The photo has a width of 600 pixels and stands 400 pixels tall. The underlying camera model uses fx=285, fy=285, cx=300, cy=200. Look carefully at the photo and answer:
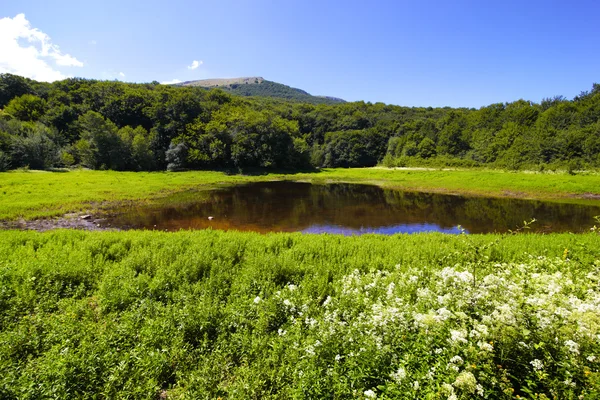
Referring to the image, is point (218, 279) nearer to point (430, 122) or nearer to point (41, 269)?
point (41, 269)

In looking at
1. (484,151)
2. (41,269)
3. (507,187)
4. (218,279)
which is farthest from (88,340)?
(484,151)

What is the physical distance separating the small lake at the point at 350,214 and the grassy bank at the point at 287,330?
12.0 m

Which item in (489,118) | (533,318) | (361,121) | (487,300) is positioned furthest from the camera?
(361,121)

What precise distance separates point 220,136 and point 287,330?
71.1 m

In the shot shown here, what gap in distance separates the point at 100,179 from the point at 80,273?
3989cm

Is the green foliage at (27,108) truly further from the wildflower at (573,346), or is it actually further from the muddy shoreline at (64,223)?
the wildflower at (573,346)

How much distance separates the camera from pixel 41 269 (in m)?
8.85

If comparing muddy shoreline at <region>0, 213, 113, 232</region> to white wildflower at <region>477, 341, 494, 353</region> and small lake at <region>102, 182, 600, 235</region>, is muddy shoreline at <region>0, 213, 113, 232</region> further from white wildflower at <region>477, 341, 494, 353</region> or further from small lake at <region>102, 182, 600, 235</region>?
white wildflower at <region>477, 341, 494, 353</region>

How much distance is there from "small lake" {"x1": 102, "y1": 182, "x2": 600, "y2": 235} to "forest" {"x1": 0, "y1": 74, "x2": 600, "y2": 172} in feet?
114

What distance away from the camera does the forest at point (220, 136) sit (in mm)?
59719

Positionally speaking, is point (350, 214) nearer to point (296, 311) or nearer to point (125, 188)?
point (296, 311)

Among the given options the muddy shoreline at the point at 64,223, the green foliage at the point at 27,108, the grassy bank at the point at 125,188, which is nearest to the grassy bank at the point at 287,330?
the muddy shoreline at the point at 64,223

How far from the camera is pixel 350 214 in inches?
1098

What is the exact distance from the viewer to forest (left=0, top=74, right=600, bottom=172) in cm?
5972
